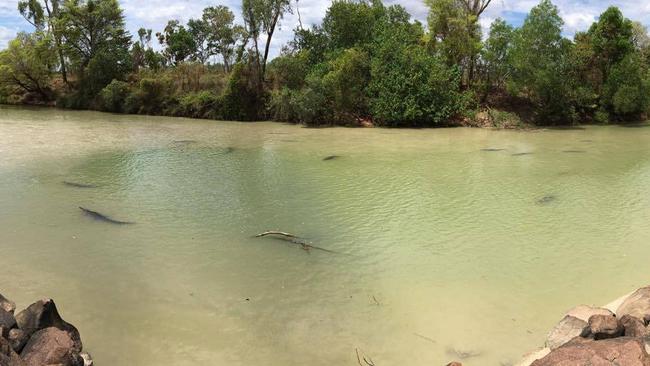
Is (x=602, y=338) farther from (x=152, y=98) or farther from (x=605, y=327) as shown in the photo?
(x=152, y=98)

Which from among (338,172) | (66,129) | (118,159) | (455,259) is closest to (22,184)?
(118,159)

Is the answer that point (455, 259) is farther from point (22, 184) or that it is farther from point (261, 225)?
point (22, 184)

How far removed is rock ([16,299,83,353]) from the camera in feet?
16.6

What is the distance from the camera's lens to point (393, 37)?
91.1ft

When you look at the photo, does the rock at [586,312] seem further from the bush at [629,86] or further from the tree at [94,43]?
the tree at [94,43]

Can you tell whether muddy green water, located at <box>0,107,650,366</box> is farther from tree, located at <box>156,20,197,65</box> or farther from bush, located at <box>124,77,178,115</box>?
tree, located at <box>156,20,197,65</box>

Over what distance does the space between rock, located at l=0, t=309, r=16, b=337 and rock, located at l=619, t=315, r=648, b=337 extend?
5.82 metres

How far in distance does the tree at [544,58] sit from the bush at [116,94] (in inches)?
990

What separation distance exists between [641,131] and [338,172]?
1852 centimetres

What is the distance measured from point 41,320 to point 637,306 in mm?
5947

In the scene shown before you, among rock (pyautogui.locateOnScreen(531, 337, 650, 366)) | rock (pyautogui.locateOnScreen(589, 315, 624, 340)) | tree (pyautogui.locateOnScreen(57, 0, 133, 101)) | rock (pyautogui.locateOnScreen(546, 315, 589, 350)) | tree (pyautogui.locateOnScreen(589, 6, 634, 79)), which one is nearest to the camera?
rock (pyautogui.locateOnScreen(531, 337, 650, 366))

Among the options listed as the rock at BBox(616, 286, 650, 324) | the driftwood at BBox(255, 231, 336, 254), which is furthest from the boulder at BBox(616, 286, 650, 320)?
the driftwood at BBox(255, 231, 336, 254)

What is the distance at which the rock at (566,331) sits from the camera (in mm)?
4945

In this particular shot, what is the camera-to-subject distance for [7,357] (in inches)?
164
